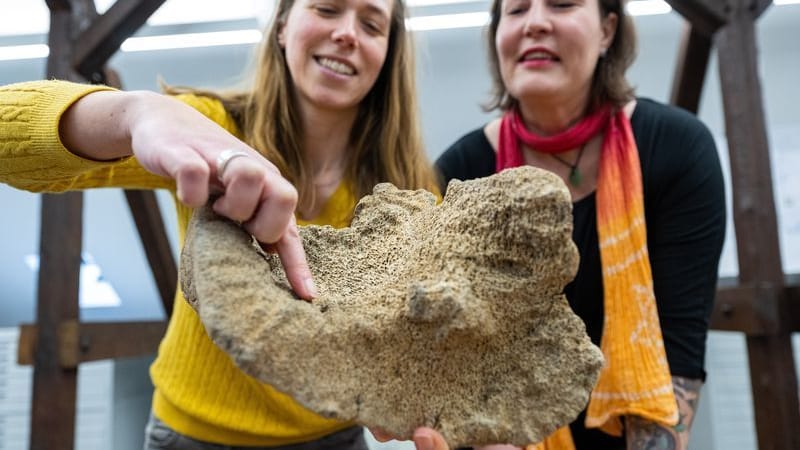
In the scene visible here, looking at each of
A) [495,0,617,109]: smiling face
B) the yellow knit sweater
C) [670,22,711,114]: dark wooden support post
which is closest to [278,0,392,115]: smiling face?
the yellow knit sweater

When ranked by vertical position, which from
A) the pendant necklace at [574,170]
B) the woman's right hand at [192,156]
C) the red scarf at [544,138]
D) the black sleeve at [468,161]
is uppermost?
the woman's right hand at [192,156]

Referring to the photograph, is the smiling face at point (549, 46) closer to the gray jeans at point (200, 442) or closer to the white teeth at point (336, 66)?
the white teeth at point (336, 66)

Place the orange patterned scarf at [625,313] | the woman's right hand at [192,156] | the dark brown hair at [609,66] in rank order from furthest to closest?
the dark brown hair at [609,66] < the orange patterned scarf at [625,313] < the woman's right hand at [192,156]

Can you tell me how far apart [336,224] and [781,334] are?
1.42 metres

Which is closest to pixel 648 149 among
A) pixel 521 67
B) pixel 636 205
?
pixel 636 205

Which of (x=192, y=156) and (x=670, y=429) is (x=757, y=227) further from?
(x=192, y=156)

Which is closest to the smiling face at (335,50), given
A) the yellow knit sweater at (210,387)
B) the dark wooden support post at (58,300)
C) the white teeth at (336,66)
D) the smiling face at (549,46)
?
the white teeth at (336,66)

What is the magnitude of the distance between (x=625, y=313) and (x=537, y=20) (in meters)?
0.53

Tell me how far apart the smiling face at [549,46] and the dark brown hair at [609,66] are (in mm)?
62

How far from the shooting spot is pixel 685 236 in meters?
1.16

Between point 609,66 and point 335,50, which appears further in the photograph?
point 609,66

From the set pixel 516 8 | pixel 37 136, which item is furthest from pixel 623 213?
pixel 37 136

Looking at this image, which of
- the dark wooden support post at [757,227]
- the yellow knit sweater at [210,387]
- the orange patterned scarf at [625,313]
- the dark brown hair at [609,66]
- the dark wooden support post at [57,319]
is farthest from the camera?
the dark wooden support post at [57,319]

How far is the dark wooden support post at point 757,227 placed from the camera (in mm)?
1795
